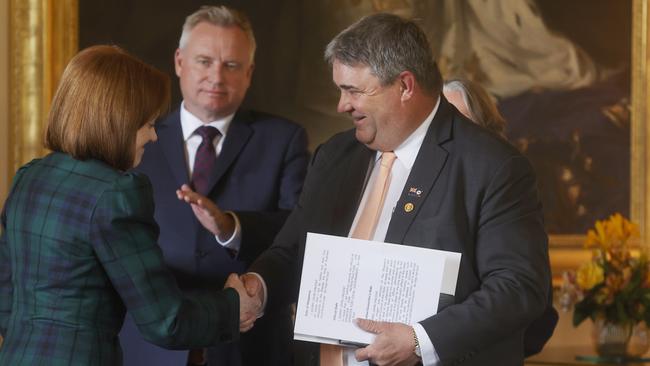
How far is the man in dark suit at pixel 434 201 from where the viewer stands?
3.01 m

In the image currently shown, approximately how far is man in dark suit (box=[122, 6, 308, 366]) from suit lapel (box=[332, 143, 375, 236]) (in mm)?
661

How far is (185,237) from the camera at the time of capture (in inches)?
165

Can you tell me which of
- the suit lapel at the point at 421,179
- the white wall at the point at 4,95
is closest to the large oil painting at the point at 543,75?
the white wall at the point at 4,95

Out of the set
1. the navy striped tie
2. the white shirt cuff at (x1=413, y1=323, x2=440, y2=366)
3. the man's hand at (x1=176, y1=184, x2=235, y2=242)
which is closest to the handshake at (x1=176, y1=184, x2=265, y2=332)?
the man's hand at (x1=176, y1=184, x2=235, y2=242)

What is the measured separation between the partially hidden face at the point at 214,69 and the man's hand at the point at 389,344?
5.26 ft

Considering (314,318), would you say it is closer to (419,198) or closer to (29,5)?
(419,198)

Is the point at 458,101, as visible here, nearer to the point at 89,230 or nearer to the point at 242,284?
the point at 242,284

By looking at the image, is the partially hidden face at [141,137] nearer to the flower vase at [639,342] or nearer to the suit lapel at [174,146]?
the suit lapel at [174,146]

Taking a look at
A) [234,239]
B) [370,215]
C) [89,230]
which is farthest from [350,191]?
[89,230]

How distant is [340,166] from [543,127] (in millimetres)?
3210

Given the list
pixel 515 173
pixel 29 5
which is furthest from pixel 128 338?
pixel 29 5

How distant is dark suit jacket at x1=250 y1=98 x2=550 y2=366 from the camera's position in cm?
301

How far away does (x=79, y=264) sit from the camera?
2.83m

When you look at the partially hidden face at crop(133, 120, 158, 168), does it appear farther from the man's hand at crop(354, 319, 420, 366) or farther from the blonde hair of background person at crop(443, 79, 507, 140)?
the blonde hair of background person at crop(443, 79, 507, 140)
